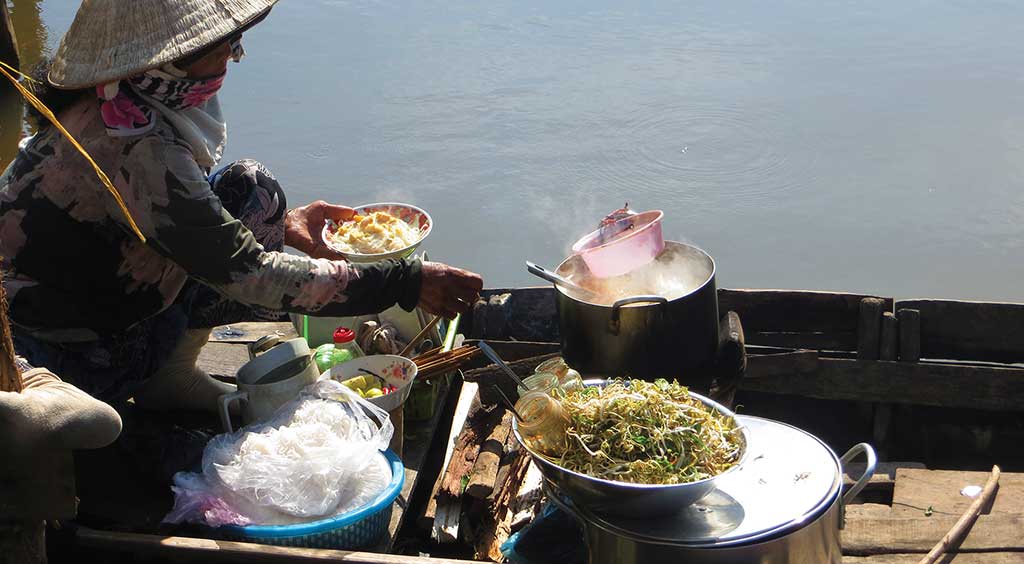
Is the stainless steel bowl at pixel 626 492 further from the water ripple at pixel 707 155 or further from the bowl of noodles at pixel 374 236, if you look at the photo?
the water ripple at pixel 707 155

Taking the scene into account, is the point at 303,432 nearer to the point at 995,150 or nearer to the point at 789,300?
the point at 789,300

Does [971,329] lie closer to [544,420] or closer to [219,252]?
[544,420]

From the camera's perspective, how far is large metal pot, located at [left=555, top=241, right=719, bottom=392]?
9.82 ft

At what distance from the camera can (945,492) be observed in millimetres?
3301

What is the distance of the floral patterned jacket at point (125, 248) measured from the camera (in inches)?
95.1

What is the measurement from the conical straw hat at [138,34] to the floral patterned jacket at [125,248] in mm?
125

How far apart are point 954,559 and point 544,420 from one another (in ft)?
4.92

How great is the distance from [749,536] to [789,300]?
214 centimetres

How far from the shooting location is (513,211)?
511 cm

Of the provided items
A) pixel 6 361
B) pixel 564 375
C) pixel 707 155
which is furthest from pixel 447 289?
pixel 707 155

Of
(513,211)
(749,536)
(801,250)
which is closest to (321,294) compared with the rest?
(749,536)

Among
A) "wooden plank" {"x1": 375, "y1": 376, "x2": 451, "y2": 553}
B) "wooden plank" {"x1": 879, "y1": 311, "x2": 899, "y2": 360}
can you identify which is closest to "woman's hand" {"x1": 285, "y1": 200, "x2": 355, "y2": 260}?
"wooden plank" {"x1": 375, "y1": 376, "x2": 451, "y2": 553}

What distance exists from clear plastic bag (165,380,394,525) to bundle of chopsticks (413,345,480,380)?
0.67m

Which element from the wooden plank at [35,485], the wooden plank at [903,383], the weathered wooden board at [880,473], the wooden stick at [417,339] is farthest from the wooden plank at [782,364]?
the wooden plank at [35,485]
